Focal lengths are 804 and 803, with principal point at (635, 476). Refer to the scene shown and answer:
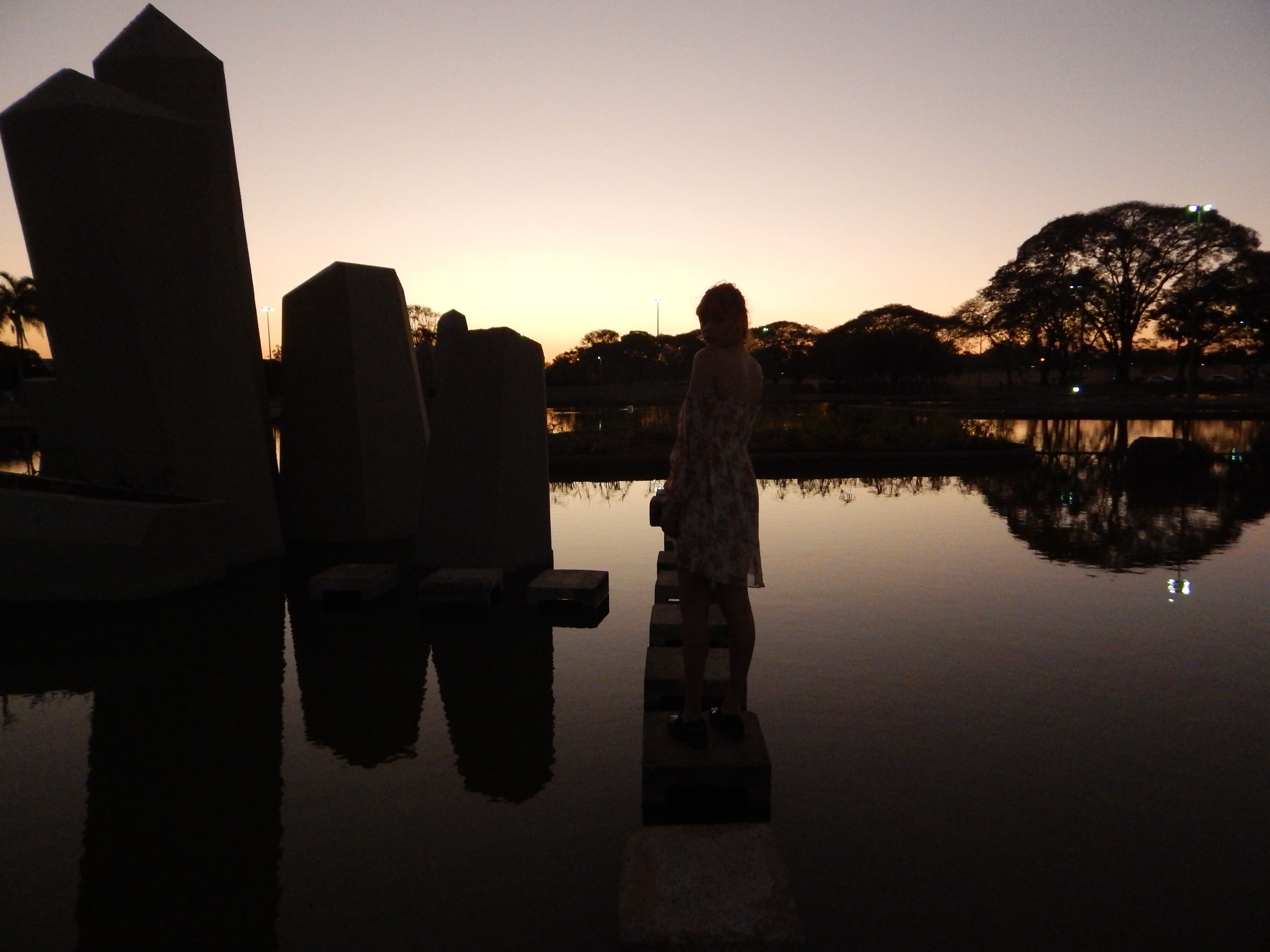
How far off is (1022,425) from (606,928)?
32.4m

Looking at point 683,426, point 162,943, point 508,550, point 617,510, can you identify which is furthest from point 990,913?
point 617,510

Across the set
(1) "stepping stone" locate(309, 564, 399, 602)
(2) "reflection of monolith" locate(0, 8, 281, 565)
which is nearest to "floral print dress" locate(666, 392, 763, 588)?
(1) "stepping stone" locate(309, 564, 399, 602)

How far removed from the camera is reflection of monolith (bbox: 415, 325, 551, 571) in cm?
792

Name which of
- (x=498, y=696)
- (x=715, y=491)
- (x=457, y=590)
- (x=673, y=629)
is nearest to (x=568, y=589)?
(x=457, y=590)

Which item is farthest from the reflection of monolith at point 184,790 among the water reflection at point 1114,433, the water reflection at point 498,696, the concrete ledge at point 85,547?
the water reflection at point 1114,433

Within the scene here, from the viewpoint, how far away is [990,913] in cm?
280

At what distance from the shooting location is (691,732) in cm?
348

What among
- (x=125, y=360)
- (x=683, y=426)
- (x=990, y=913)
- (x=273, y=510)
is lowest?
(x=990, y=913)

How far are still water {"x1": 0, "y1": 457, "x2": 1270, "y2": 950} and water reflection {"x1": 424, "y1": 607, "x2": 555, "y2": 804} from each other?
2cm

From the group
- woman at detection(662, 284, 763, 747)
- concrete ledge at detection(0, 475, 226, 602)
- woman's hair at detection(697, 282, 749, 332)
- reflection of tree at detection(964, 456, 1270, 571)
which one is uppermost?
woman's hair at detection(697, 282, 749, 332)

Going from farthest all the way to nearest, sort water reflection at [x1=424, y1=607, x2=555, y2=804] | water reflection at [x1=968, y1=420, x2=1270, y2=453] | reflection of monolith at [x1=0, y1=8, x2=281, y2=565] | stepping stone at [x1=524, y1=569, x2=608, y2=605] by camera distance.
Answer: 1. water reflection at [x1=968, y1=420, x2=1270, y2=453]
2. reflection of monolith at [x1=0, y1=8, x2=281, y2=565]
3. stepping stone at [x1=524, y1=569, x2=608, y2=605]
4. water reflection at [x1=424, y1=607, x2=555, y2=804]

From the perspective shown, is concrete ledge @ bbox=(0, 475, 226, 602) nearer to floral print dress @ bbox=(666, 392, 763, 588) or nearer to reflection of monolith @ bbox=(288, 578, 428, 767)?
reflection of monolith @ bbox=(288, 578, 428, 767)

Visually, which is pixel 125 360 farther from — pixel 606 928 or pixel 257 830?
pixel 606 928

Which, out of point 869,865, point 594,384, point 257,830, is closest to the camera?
point 869,865
